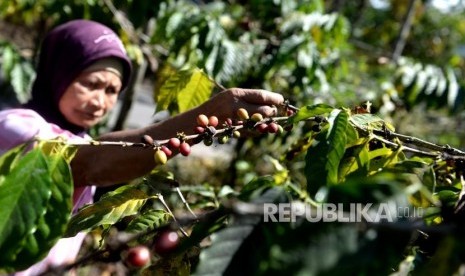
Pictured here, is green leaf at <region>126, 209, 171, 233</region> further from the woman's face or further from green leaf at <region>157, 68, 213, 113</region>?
the woman's face

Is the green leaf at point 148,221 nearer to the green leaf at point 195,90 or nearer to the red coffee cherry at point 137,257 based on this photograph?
the red coffee cherry at point 137,257

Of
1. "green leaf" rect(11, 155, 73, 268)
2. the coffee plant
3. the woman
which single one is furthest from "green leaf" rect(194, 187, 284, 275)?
the woman

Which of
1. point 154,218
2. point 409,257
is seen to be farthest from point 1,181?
point 409,257

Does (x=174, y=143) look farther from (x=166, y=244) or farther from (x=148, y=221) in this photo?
(x=166, y=244)

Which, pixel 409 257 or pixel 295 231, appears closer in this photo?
pixel 295 231

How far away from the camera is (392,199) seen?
55cm

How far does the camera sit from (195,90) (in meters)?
1.58

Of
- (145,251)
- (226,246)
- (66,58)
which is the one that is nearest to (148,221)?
(145,251)

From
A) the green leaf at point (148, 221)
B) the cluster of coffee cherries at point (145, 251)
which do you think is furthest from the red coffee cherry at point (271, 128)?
the cluster of coffee cherries at point (145, 251)

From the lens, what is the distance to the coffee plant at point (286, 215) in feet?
1.77

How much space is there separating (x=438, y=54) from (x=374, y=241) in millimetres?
13273

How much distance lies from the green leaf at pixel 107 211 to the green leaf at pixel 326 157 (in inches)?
13.4

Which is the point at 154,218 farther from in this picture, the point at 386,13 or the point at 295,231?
the point at 386,13

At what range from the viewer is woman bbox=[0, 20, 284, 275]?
1.33 metres
